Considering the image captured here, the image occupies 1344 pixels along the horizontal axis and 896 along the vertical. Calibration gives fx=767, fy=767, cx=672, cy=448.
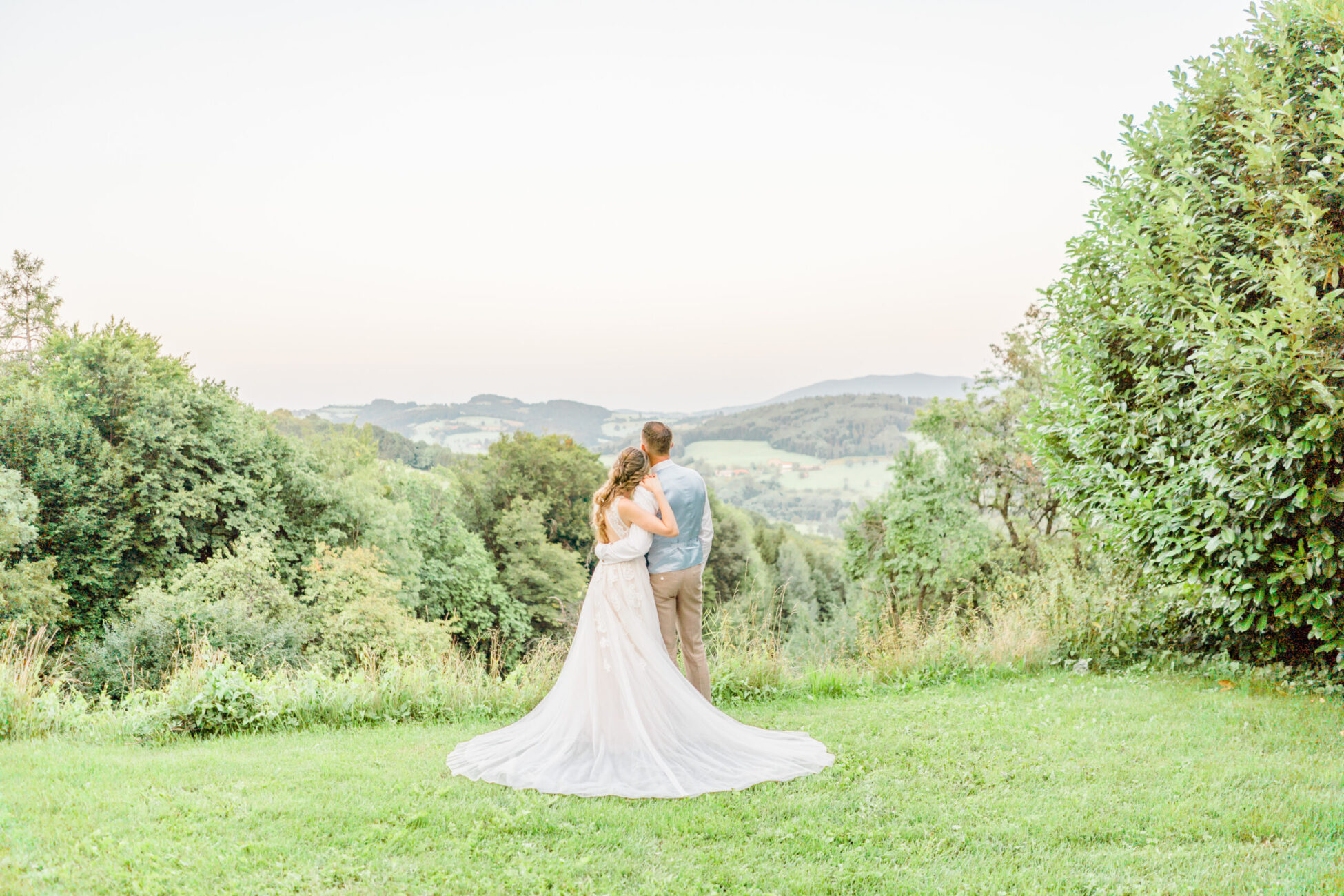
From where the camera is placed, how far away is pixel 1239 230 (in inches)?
265

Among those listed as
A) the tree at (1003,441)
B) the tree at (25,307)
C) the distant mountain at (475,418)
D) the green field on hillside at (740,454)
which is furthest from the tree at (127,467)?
the green field on hillside at (740,454)

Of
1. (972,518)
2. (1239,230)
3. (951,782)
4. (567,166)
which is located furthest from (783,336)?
(951,782)

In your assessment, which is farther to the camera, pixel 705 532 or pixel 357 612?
pixel 357 612

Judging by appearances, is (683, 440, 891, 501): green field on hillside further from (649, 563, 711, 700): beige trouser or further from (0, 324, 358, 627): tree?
(649, 563, 711, 700): beige trouser

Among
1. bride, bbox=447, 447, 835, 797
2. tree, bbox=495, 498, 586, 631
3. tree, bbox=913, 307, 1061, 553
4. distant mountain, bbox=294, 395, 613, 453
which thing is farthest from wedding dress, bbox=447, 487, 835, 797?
distant mountain, bbox=294, 395, 613, 453

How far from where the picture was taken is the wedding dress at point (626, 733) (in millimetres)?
4953

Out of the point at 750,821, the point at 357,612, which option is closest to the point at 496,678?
the point at 750,821

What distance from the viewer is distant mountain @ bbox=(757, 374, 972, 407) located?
25453 mm

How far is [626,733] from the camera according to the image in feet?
17.5

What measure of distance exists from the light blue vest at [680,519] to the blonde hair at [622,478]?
24 cm

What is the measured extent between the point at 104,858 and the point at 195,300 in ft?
101

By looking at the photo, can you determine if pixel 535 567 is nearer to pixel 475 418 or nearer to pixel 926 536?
pixel 475 418

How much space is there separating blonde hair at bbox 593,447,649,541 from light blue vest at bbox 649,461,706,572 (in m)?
0.24

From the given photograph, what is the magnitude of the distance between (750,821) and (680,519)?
91.9 inches
